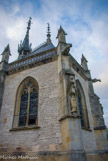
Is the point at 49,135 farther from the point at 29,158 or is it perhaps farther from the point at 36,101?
the point at 36,101

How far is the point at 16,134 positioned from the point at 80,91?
4.74 m

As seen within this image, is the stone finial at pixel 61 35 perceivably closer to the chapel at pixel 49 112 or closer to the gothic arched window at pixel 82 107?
the chapel at pixel 49 112

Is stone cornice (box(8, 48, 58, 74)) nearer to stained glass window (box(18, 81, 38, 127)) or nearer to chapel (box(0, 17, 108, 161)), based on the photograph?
chapel (box(0, 17, 108, 161))

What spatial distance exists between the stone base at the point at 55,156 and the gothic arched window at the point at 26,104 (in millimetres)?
1478

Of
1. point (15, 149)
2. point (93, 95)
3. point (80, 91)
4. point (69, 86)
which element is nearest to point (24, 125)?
point (15, 149)

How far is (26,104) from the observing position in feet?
24.9

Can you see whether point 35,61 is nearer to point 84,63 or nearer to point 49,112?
point 49,112

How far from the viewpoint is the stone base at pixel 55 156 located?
4.64m

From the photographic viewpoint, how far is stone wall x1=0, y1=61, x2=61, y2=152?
19.1ft

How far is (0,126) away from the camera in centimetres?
726

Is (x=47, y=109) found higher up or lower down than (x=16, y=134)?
higher up

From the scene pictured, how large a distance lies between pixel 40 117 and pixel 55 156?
1.92 meters

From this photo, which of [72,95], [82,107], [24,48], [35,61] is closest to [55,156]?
[72,95]

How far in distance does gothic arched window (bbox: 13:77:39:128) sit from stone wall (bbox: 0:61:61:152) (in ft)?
0.88
